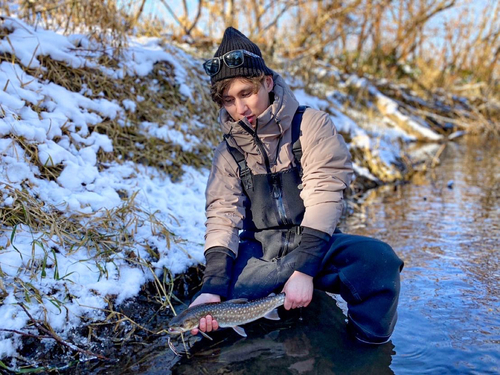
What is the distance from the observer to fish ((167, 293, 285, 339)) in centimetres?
249

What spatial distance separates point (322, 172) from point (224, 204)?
723 mm

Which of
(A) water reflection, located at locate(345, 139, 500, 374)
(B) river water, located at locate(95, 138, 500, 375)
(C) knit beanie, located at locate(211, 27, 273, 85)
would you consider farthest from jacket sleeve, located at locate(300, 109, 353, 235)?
(A) water reflection, located at locate(345, 139, 500, 374)

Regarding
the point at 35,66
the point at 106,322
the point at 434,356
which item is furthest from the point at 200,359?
the point at 35,66

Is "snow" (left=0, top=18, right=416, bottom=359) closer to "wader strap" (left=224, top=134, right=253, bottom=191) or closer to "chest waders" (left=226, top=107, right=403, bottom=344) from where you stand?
"chest waders" (left=226, top=107, right=403, bottom=344)

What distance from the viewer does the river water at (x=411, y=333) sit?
8.12ft

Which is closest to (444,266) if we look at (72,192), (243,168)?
(243,168)

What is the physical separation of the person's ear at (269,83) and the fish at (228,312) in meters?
1.39

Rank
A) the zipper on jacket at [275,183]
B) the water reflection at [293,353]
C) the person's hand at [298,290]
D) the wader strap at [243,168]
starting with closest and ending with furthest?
the water reflection at [293,353] → the person's hand at [298,290] → the zipper on jacket at [275,183] → the wader strap at [243,168]

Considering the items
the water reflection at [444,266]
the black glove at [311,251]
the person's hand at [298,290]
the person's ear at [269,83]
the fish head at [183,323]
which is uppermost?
the person's ear at [269,83]

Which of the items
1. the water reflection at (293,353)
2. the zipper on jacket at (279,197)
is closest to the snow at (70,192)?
the water reflection at (293,353)

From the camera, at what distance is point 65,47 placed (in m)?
4.82

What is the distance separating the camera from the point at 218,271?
9.46 ft

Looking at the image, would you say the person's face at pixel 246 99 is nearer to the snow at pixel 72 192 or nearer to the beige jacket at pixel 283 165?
the beige jacket at pixel 283 165

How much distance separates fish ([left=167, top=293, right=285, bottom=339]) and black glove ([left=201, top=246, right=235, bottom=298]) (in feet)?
0.75
